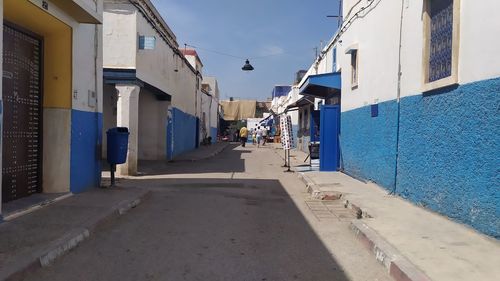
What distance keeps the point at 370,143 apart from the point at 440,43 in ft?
14.4

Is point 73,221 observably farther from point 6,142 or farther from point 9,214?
point 6,142

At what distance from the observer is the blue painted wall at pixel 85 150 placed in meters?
9.62

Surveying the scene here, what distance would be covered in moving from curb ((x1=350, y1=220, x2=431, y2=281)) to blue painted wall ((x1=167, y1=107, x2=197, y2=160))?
48.1 ft

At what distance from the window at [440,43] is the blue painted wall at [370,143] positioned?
1850 millimetres

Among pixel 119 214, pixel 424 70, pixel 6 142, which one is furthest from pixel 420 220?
pixel 6 142

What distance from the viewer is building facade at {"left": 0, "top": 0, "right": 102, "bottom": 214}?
8.12 meters

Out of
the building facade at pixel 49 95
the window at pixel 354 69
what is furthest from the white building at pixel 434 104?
the building facade at pixel 49 95

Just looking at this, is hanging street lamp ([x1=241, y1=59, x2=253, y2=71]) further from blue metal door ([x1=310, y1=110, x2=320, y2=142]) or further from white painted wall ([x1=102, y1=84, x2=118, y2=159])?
white painted wall ([x1=102, y1=84, x2=118, y2=159])

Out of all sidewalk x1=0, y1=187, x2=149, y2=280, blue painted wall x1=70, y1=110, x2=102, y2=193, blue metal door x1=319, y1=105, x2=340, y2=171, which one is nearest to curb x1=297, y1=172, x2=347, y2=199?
blue metal door x1=319, y1=105, x2=340, y2=171

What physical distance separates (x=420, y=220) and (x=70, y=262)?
16.3 feet

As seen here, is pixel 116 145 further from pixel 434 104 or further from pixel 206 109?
pixel 206 109

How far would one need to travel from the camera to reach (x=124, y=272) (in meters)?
5.28

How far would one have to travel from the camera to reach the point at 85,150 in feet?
33.5

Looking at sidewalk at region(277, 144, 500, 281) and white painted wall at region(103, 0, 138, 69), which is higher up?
white painted wall at region(103, 0, 138, 69)
